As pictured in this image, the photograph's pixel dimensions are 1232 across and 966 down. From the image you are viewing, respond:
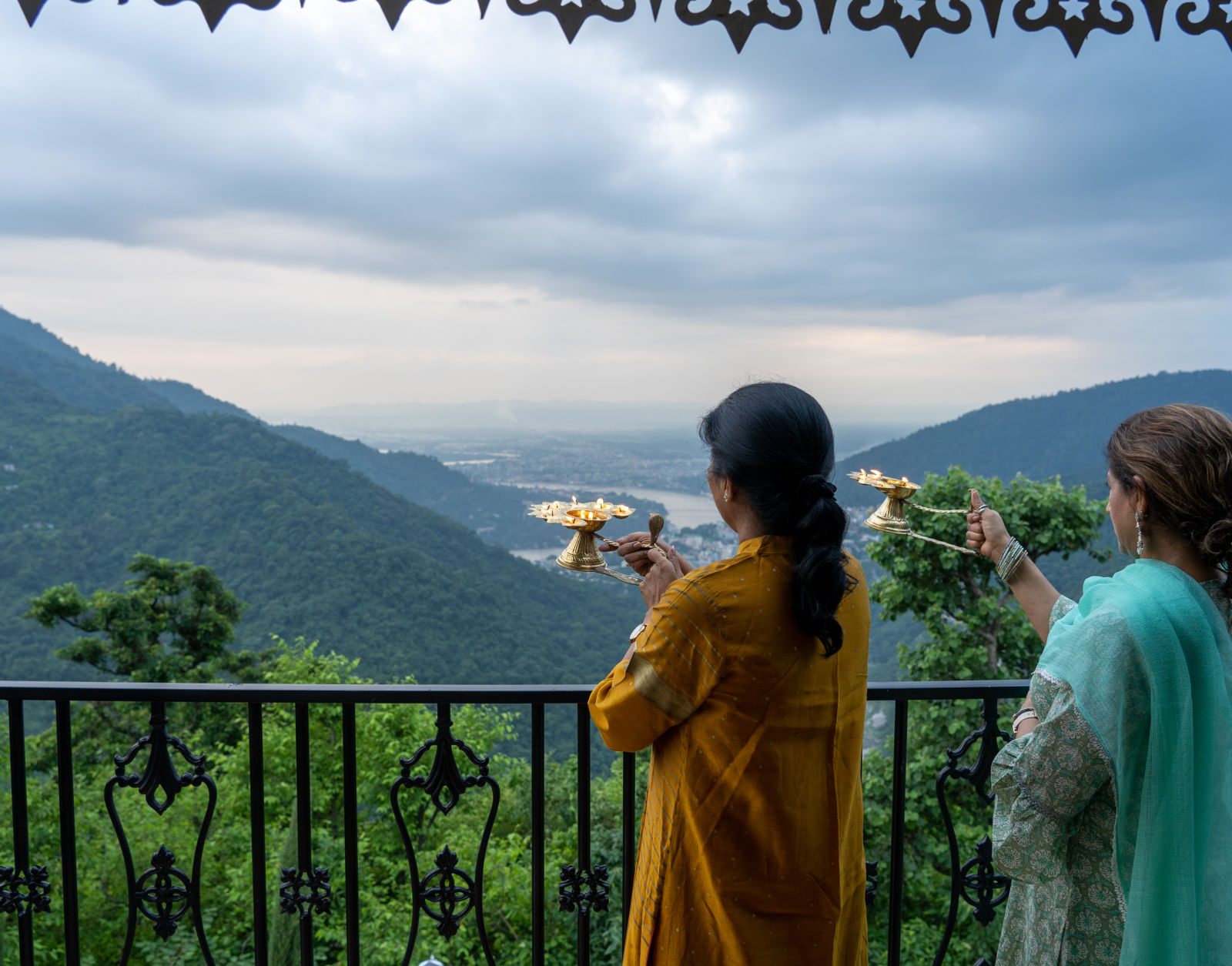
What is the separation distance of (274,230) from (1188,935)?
6122 centimetres

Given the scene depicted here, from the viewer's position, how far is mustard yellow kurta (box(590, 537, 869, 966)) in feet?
3.57

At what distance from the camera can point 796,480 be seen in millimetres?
1122

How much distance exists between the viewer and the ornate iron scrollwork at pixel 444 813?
1.51 metres

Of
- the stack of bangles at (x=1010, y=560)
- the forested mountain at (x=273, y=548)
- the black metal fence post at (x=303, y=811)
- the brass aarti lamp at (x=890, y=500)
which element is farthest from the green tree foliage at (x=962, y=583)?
the forested mountain at (x=273, y=548)

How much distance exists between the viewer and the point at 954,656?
9562mm

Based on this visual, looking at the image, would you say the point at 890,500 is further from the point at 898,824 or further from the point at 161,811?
the point at 161,811

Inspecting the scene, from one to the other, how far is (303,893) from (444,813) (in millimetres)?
515

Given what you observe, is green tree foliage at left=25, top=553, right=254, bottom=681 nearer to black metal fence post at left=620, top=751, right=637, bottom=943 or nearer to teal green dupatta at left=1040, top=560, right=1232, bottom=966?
black metal fence post at left=620, top=751, right=637, bottom=943

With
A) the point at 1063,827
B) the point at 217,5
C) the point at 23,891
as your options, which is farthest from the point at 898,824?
the point at 217,5

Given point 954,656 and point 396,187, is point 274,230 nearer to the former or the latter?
point 396,187

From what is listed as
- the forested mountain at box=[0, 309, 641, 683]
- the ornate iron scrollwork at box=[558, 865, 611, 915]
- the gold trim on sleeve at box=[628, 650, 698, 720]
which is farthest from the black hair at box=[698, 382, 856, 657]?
the forested mountain at box=[0, 309, 641, 683]

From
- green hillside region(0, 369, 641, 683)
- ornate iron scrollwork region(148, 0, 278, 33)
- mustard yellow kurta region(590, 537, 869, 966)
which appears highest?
ornate iron scrollwork region(148, 0, 278, 33)

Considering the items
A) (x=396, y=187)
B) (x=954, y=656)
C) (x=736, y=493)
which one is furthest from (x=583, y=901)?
(x=396, y=187)

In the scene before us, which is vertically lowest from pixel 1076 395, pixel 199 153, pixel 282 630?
pixel 282 630
